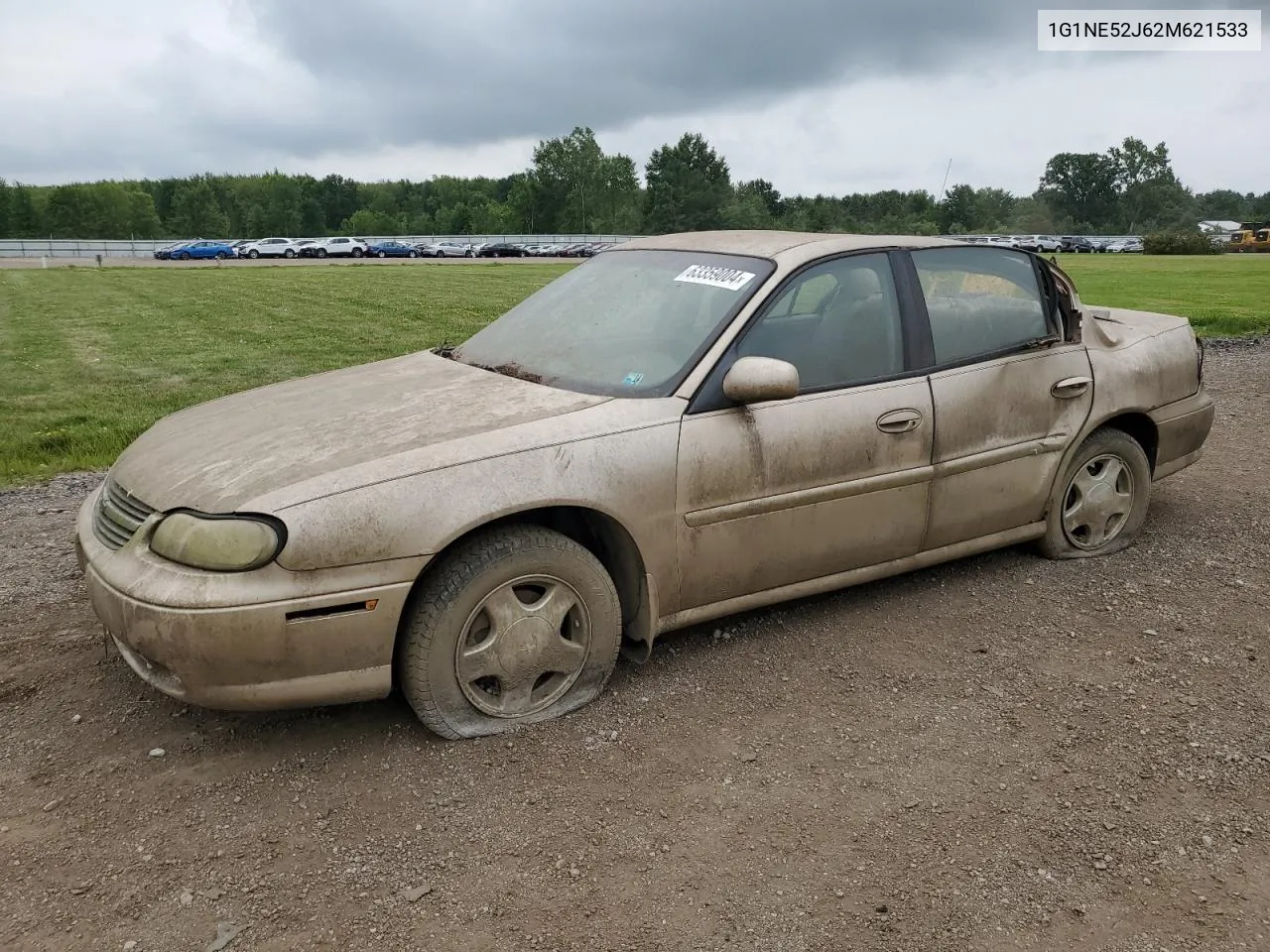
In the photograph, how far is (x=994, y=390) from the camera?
13.3 feet

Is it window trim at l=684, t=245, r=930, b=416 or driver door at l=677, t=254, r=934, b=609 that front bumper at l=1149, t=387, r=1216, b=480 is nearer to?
window trim at l=684, t=245, r=930, b=416

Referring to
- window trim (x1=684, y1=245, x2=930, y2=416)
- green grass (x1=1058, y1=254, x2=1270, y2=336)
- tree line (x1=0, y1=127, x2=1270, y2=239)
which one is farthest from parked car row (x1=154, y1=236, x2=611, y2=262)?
window trim (x1=684, y1=245, x2=930, y2=416)

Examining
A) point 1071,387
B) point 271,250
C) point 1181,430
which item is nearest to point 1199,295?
point 1181,430

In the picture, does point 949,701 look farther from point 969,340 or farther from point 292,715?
point 292,715

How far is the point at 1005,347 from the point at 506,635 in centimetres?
247

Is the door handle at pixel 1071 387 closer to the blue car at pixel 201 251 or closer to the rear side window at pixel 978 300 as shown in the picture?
the rear side window at pixel 978 300

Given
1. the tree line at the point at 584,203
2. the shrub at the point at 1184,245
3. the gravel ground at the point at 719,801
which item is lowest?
the gravel ground at the point at 719,801

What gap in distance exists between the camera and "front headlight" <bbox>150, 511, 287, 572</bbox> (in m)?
2.76

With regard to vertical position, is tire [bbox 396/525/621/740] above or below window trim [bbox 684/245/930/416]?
below

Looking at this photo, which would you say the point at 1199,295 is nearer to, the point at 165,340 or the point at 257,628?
the point at 165,340

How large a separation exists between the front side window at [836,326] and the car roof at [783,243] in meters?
0.07

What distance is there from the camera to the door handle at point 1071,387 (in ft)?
14.0

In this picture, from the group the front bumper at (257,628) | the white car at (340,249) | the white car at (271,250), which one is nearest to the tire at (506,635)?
the front bumper at (257,628)

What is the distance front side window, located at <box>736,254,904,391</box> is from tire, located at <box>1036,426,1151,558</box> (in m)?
1.21
